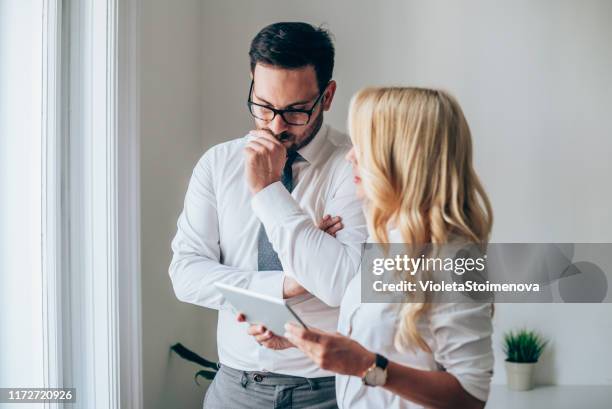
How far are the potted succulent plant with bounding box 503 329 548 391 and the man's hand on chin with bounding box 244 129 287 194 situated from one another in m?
1.78

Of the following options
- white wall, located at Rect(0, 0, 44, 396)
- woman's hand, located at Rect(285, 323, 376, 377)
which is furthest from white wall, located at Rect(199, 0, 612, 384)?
woman's hand, located at Rect(285, 323, 376, 377)

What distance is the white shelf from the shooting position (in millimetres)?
2709

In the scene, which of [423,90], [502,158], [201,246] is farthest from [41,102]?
[502,158]

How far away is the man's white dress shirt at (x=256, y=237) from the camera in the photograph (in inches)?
56.7

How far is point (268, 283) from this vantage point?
61.0 inches

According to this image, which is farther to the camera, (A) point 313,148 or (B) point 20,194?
(B) point 20,194

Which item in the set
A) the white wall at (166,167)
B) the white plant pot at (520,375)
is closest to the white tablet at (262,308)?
the white wall at (166,167)

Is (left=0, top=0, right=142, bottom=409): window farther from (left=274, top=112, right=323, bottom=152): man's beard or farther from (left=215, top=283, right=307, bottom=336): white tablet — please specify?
(left=215, top=283, right=307, bottom=336): white tablet

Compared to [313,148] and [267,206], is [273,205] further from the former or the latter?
[313,148]

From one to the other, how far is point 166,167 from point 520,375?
1638 mm

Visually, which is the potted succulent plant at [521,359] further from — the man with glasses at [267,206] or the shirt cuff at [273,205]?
the shirt cuff at [273,205]

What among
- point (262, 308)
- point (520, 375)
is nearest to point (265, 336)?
point (262, 308)

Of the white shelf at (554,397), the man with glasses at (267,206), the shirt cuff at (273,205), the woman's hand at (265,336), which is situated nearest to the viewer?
the woman's hand at (265,336)

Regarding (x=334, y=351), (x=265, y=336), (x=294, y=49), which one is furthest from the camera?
(x=294, y=49)
